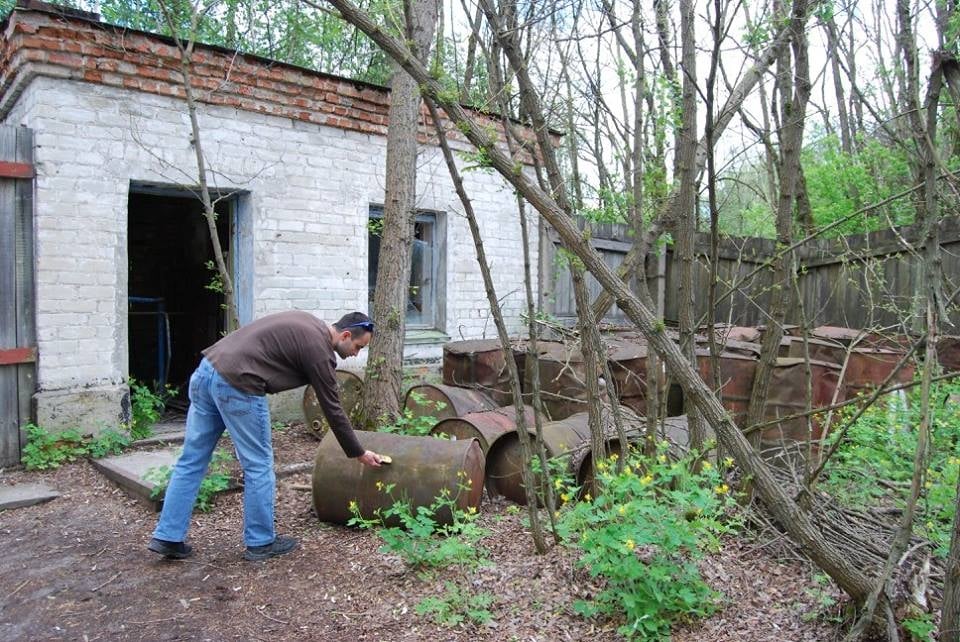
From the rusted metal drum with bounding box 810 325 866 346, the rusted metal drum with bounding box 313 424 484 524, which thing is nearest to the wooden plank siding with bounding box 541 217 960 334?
the rusted metal drum with bounding box 810 325 866 346

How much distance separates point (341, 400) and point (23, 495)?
2.73 meters

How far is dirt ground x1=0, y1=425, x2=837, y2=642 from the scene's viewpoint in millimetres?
3180

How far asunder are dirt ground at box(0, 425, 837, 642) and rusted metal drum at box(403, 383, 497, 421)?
55.3 inches

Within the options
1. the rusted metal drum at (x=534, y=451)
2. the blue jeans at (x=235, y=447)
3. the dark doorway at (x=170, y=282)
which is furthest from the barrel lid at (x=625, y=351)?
the dark doorway at (x=170, y=282)

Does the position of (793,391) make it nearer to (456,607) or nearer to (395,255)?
(395,255)

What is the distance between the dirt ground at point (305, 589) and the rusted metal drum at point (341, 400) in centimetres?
217

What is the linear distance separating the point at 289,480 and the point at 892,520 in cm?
428

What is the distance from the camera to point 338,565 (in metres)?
4.08

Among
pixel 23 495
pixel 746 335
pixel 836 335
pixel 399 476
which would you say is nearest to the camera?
pixel 399 476

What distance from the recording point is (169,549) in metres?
4.04

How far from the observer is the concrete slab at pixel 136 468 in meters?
5.05

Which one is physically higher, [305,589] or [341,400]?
[341,400]

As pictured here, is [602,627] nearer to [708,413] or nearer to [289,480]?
[708,413]

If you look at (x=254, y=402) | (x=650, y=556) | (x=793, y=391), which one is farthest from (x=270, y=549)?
(x=793, y=391)
